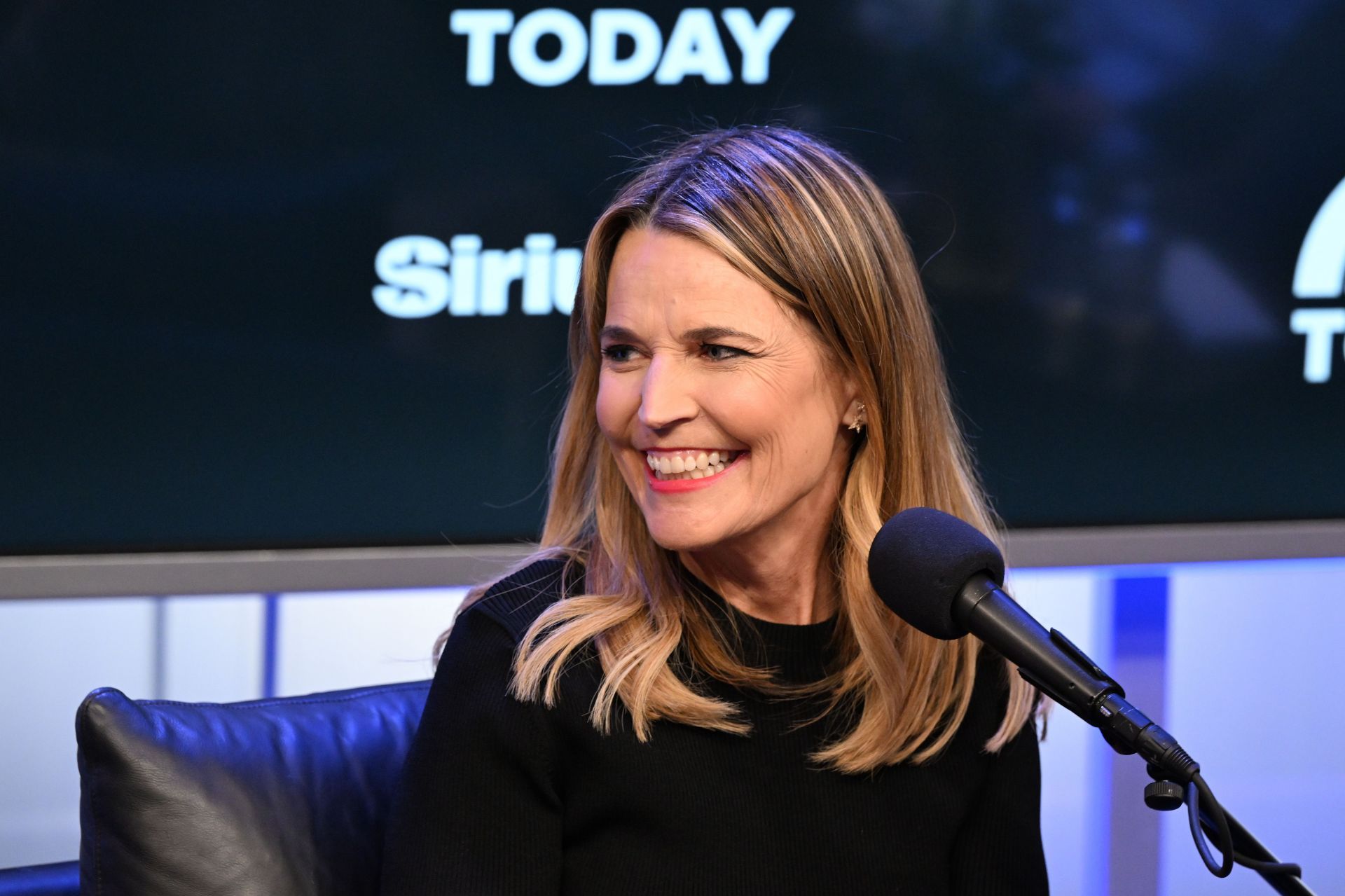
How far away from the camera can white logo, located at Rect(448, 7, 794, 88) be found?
2.50 metres

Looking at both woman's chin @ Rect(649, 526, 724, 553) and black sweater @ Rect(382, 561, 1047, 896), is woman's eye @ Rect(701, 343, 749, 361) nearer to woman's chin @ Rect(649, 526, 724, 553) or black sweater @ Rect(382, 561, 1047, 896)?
woman's chin @ Rect(649, 526, 724, 553)

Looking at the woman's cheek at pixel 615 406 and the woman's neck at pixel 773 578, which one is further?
the woman's neck at pixel 773 578

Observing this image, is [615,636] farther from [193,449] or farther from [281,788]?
[193,449]

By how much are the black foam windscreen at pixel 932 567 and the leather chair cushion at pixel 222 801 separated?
81cm

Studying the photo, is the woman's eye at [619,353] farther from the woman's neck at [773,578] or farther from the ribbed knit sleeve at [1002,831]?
the ribbed knit sleeve at [1002,831]

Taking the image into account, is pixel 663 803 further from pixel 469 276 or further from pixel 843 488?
pixel 469 276

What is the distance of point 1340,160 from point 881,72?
96 cm

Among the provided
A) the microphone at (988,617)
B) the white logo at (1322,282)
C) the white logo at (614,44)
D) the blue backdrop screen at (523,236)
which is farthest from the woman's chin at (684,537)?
the white logo at (1322,282)

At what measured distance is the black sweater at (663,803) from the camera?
154cm

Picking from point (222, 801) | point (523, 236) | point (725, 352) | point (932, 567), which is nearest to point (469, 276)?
point (523, 236)

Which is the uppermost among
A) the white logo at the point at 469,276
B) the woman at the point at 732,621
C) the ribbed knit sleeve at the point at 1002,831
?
the white logo at the point at 469,276

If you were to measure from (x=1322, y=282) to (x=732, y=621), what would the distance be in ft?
5.62

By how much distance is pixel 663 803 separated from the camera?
64.2 inches

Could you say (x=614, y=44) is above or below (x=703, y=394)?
above
